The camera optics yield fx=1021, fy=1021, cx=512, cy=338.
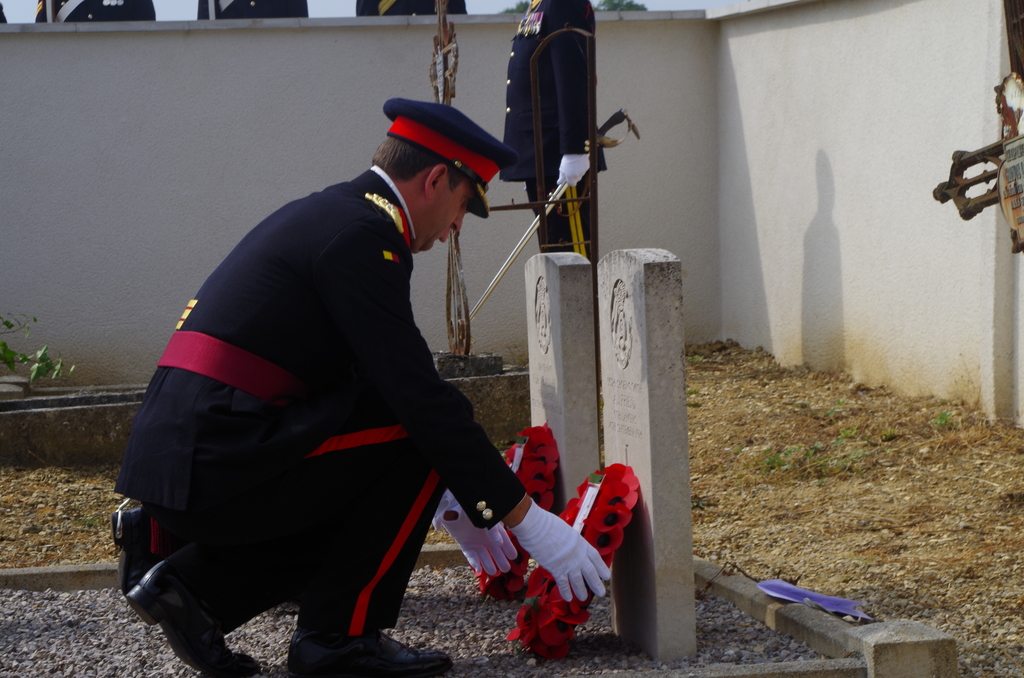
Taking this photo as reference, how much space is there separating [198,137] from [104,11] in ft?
4.42

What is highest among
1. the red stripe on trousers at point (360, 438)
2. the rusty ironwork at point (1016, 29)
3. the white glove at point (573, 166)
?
the rusty ironwork at point (1016, 29)

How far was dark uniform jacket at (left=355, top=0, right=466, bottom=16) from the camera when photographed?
7.52m

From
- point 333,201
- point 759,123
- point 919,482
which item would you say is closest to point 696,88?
point 759,123

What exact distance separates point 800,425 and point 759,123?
2475 millimetres

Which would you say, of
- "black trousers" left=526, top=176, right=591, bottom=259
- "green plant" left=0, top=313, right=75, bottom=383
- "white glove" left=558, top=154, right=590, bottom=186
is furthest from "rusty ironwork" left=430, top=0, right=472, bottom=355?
"green plant" left=0, top=313, right=75, bottom=383

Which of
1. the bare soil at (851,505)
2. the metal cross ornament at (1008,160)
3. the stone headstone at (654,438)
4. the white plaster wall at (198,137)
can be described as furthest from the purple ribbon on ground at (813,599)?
the white plaster wall at (198,137)

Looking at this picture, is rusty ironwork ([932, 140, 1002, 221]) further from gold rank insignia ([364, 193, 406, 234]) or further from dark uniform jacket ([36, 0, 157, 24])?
dark uniform jacket ([36, 0, 157, 24])

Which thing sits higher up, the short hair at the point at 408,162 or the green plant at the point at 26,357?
the short hair at the point at 408,162

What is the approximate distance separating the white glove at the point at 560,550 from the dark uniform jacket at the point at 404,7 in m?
5.96

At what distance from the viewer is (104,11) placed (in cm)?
742

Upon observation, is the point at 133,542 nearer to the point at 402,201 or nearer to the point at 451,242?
the point at 402,201

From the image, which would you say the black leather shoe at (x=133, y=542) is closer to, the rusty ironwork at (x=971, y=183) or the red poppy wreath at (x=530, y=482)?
the red poppy wreath at (x=530, y=482)

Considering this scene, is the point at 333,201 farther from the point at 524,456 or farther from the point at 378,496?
the point at 524,456

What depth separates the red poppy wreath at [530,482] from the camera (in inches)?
117
